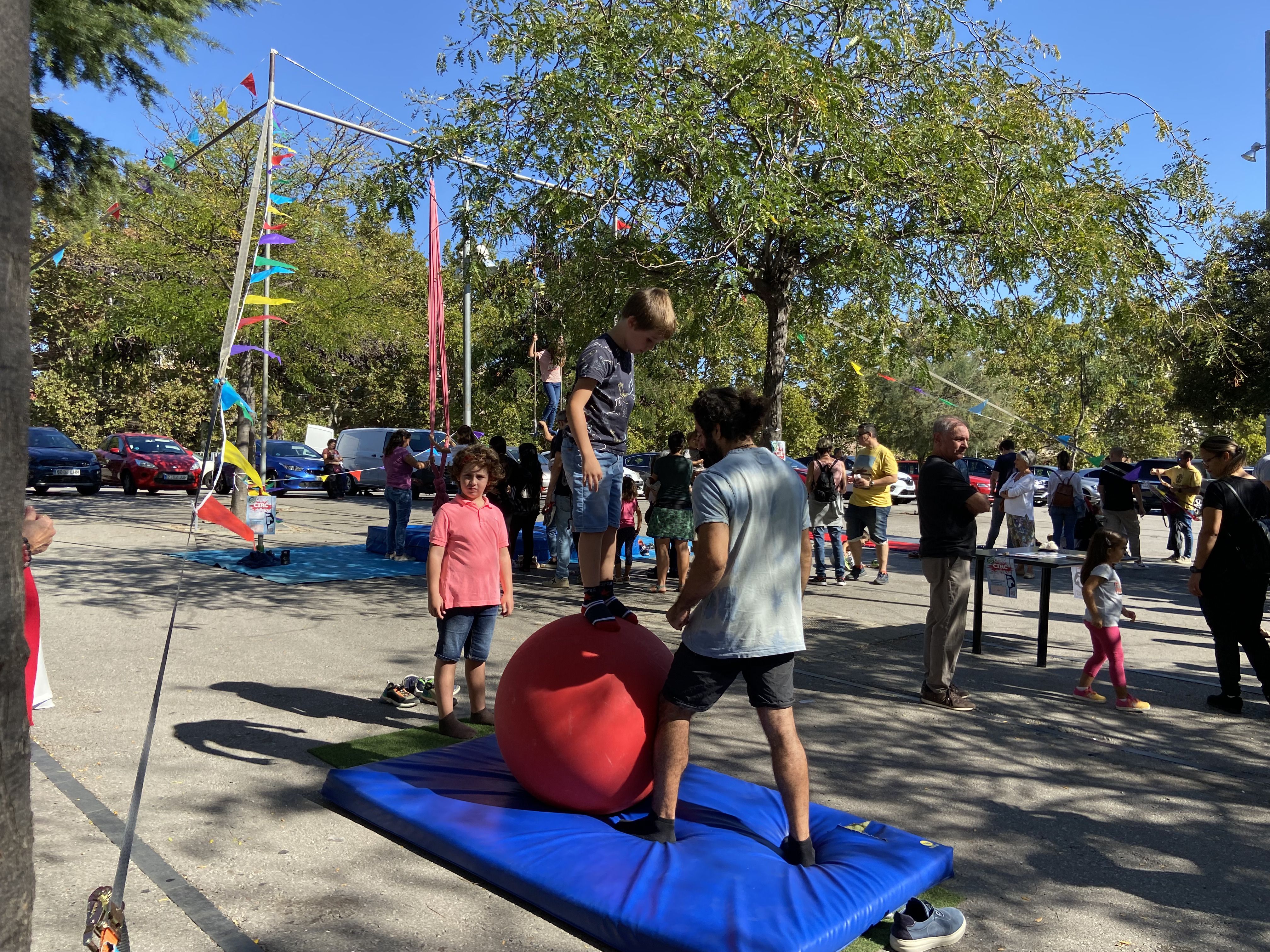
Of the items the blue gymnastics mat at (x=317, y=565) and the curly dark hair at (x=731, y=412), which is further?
the blue gymnastics mat at (x=317, y=565)

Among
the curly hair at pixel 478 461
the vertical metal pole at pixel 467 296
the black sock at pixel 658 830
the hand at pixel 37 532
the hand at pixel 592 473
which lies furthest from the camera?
the vertical metal pole at pixel 467 296

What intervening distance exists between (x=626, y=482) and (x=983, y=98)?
5.76 metres

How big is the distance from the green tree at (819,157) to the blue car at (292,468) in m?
18.3

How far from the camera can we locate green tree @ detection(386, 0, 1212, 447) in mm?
8062

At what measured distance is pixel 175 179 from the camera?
1662 cm

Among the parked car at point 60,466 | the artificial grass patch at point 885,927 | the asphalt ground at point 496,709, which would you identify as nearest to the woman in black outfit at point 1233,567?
the asphalt ground at point 496,709

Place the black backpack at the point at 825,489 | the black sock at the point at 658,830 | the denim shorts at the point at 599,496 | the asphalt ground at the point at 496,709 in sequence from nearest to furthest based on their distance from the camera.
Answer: the asphalt ground at the point at 496,709 → the black sock at the point at 658,830 → the denim shorts at the point at 599,496 → the black backpack at the point at 825,489

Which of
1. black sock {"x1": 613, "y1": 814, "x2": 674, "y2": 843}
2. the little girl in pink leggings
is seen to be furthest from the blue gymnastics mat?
black sock {"x1": 613, "y1": 814, "x2": 674, "y2": 843}

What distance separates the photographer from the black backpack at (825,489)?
11914mm

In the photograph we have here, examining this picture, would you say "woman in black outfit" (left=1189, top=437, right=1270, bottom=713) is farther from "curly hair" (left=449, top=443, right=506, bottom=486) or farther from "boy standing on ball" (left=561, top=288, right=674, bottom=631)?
"curly hair" (left=449, top=443, right=506, bottom=486)

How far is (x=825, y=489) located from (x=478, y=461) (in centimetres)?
730

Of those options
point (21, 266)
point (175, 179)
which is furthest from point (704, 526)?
point (175, 179)

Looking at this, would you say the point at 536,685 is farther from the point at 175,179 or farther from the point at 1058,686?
the point at 175,179

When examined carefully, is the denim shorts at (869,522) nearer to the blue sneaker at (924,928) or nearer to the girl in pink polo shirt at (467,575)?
the girl in pink polo shirt at (467,575)
